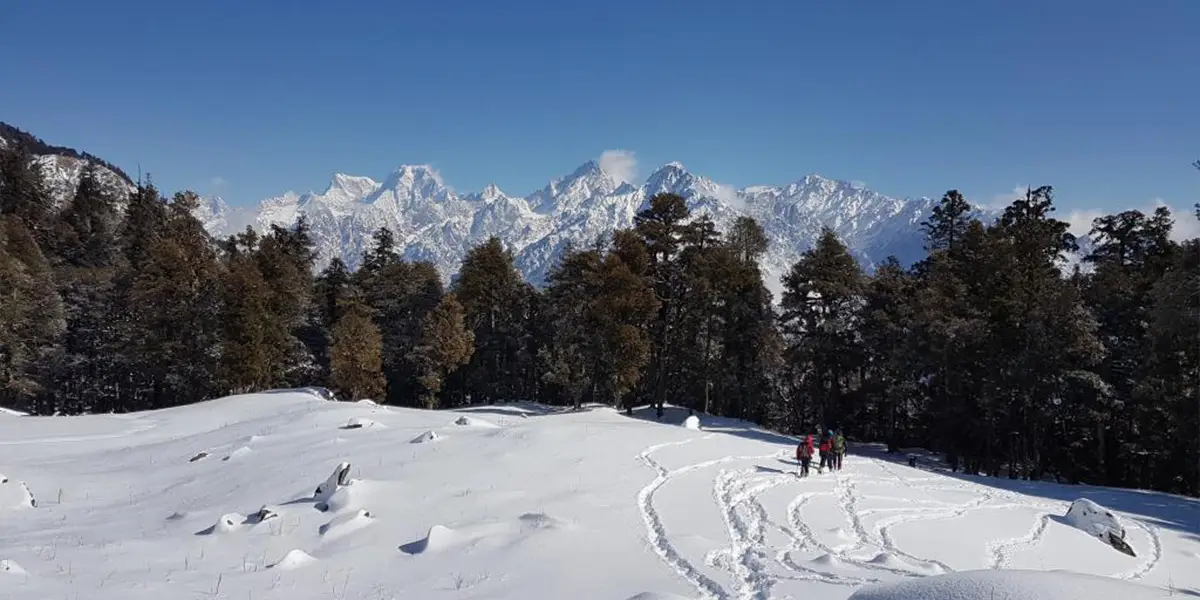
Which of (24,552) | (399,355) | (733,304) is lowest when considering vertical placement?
(24,552)

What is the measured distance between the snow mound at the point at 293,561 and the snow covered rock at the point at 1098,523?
1741 centimetres

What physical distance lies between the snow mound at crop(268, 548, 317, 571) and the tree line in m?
25.8

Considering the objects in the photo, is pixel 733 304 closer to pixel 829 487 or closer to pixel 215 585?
pixel 829 487

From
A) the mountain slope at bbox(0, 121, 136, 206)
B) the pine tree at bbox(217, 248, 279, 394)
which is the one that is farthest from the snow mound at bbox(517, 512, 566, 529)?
the mountain slope at bbox(0, 121, 136, 206)

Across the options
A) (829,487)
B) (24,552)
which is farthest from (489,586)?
(829,487)

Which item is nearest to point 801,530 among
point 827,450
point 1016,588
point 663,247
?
Answer: point 827,450

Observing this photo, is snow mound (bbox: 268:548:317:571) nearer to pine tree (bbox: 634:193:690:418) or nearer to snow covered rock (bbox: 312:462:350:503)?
snow covered rock (bbox: 312:462:350:503)

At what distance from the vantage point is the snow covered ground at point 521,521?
1027 centimetres

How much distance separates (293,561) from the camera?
10.9 metres

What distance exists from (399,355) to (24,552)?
1774 inches

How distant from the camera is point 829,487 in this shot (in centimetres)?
1934

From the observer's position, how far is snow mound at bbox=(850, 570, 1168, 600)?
4.88m

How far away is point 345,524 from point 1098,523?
697 inches

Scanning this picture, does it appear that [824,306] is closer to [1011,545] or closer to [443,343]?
[443,343]
